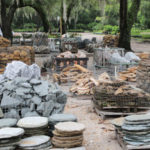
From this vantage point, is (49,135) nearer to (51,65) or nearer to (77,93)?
(77,93)

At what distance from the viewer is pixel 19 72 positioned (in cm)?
897

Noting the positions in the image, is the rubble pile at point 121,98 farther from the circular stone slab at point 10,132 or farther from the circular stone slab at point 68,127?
the circular stone slab at point 10,132

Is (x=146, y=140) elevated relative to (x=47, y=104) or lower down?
lower down

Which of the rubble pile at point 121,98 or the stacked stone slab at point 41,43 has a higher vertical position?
the stacked stone slab at point 41,43

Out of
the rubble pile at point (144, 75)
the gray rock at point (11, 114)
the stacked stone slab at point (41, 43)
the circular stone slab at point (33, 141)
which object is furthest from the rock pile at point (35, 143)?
the stacked stone slab at point (41, 43)

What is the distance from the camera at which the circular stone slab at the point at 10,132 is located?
4722 millimetres

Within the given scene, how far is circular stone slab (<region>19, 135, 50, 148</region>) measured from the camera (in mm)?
4930

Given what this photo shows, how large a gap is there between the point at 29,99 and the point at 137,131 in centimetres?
242

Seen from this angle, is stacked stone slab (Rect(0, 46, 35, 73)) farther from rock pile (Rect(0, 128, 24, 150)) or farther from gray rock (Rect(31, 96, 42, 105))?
rock pile (Rect(0, 128, 24, 150))

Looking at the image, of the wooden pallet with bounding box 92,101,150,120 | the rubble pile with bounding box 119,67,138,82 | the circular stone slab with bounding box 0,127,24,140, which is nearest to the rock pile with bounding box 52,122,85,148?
the circular stone slab with bounding box 0,127,24,140

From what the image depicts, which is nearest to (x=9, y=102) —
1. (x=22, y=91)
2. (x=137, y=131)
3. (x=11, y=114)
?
(x=11, y=114)

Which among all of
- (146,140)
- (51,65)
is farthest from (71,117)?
(51,65)

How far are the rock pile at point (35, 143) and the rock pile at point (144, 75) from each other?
5.13 metres

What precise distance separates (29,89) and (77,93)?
10.4ft
